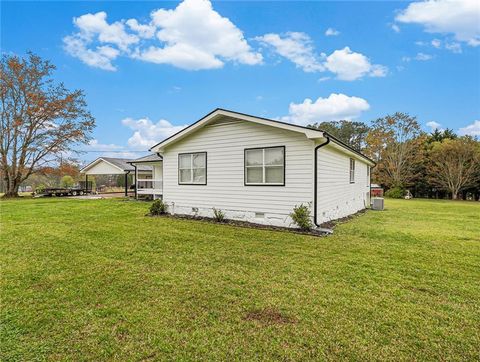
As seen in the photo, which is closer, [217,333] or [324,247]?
[217,333]

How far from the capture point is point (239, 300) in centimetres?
326

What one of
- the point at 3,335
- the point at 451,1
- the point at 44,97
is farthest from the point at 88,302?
the point at 44,97

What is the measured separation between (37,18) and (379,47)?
14.2m

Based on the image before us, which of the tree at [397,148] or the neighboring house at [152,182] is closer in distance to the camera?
the neighboring house at [152,182]

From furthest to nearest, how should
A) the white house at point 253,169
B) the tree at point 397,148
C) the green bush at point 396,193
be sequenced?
1. the tree at point 397,148
2. the green bush at point 396,193
3. the white house at point 253,169

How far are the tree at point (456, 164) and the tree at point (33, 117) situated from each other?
31.7m

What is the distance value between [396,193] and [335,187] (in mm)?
18804

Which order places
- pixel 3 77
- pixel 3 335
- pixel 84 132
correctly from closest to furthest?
pixel 3 335 → pixel 3 77 → pixel 84 132

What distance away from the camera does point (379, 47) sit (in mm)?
12352

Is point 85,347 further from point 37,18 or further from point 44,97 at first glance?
point 44,97

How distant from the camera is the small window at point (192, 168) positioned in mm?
9775

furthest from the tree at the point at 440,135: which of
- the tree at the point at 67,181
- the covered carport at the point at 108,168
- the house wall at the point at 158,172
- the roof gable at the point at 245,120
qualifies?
the tree at the point at 67,181

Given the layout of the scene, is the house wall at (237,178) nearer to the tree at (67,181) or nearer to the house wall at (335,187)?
the house wall at (335,187)

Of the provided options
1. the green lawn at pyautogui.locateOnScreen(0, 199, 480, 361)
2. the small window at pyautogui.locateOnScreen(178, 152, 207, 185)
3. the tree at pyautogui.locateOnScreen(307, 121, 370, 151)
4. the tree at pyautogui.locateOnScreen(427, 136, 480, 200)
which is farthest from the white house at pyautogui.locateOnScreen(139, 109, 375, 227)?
the tree at pyautogui.locateOnScreen(307, 121, 370, 151)
